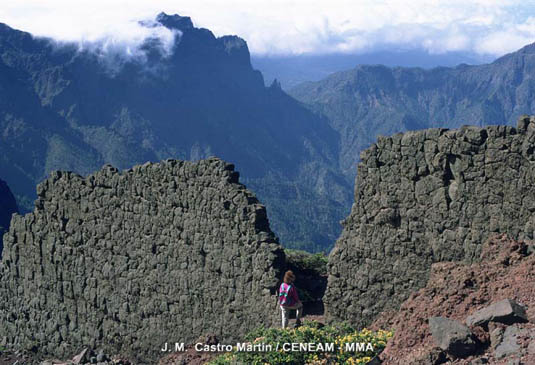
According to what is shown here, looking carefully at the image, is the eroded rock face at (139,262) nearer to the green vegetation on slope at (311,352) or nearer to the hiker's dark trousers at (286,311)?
the hiker's dark trousers at (286,311)

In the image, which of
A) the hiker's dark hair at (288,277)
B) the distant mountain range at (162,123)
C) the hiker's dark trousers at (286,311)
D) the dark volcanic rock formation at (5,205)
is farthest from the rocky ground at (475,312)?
the distant mountain range at (162,123)

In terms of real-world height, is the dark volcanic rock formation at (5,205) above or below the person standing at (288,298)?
above

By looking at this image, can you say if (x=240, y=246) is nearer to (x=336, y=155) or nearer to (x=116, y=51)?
(x=116, y=51)

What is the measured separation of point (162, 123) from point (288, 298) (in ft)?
511

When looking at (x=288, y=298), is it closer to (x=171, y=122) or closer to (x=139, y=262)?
(x=139, y=262)

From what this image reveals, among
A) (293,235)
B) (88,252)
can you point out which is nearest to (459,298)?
(88,252)

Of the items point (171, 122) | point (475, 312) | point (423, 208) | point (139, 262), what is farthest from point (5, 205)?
point (171, 122)

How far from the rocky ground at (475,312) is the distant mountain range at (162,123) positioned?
85041 millimetres

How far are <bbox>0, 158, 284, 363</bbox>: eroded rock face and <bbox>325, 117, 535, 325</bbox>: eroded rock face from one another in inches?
56.5

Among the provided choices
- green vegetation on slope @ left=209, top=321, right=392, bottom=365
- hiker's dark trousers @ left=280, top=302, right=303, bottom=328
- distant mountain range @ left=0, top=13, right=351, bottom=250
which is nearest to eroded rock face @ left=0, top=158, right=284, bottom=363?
hiker's dark trousers @ left=280, top=302, right=303, bottom=328

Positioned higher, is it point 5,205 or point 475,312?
Answer: point 5,205

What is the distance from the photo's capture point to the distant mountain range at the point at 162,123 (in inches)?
4763

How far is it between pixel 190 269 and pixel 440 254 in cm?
484

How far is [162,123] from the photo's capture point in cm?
16512
